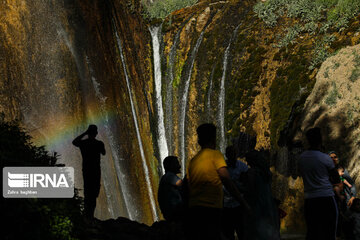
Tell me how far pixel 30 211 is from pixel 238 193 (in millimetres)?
2448

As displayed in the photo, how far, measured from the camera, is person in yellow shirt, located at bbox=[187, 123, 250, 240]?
509cm

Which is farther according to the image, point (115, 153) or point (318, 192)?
point (115, 153)

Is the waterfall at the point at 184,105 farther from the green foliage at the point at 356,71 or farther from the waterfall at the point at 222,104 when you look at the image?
the green foliage at the point at 356,71

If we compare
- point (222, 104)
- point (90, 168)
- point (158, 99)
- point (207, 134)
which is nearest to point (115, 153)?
point (222, 104)

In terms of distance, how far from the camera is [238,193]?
17.0 feet

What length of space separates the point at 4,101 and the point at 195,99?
12.1 metres

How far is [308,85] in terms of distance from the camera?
58.0 feet

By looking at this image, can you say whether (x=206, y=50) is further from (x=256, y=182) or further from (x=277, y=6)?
(x=256, y=182)

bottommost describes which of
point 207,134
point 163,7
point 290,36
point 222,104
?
point 207,134

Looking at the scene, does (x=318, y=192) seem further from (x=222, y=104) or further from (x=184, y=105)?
(x=184, y=105)

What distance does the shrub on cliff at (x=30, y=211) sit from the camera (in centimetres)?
535

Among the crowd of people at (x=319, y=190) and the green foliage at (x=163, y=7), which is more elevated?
the green foliage at (x=163, y=7)

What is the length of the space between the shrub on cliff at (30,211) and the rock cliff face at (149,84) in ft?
19.3

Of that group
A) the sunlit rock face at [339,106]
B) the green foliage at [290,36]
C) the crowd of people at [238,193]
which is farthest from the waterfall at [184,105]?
the crowd of people at [238,193]
